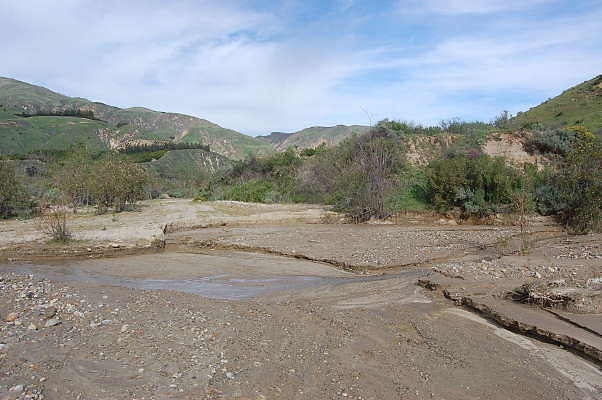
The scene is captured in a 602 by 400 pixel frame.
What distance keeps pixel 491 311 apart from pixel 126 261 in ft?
36.7

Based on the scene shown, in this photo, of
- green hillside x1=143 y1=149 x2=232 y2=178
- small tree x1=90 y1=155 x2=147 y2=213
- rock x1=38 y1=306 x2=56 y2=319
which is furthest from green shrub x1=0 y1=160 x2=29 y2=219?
green hillside x1=143 y1=149 x2=232 y2=178

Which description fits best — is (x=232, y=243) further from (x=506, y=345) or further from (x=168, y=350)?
(x=506, y=345)

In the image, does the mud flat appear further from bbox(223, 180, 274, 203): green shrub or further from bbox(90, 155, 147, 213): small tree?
bbox(223, 180, 274, 203): green shrub

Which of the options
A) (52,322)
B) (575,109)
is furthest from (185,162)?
(52,322)

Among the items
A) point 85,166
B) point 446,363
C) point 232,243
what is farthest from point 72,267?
point 85,166

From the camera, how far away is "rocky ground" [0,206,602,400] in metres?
5.20

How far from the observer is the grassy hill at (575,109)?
118ft

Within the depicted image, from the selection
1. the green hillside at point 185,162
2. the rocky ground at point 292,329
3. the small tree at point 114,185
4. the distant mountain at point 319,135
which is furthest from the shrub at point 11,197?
the distant mountain at point 319,135

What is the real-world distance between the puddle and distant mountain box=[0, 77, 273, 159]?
106 feet

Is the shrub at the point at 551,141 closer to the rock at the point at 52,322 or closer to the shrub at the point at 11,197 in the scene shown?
the rock at the point at 52,322

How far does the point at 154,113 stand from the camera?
606ft

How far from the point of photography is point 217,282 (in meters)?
11.1

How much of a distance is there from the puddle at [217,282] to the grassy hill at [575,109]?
31313 mm

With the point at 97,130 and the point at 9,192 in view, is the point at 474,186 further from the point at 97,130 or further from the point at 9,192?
the point at 97,130
